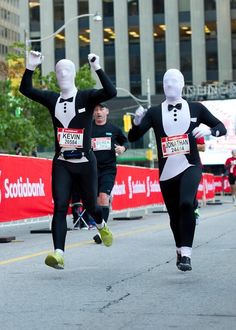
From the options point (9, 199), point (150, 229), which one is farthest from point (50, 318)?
point (150, 229)

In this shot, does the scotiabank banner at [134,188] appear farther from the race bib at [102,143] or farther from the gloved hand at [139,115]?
the gloved hand at [139,115]

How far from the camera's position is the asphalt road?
5.83m

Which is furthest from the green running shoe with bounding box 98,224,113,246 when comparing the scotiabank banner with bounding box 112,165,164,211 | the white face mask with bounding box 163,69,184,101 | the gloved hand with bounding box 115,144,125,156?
the scotiabank banner with bounding box 112,165,164,211

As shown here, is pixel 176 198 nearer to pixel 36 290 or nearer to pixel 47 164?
pixel 36 290

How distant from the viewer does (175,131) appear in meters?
8.47

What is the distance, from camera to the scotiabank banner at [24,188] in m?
13.9

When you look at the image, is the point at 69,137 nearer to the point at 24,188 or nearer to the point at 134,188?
the point at 24,188

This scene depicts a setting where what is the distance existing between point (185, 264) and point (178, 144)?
1114 millimetres

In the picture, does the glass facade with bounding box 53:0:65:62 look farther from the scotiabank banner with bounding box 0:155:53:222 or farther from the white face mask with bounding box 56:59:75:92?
the white face mask with bounding box 56:59:75:92

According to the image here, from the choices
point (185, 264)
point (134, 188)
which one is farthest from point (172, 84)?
point (134, 188)

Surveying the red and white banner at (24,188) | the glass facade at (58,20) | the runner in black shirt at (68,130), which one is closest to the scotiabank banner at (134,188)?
the red and white banner at (24,188)

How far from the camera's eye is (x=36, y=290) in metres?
7.22

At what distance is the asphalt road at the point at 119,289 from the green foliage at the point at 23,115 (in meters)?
30.8

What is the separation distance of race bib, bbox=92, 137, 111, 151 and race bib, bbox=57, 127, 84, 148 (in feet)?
12.6
